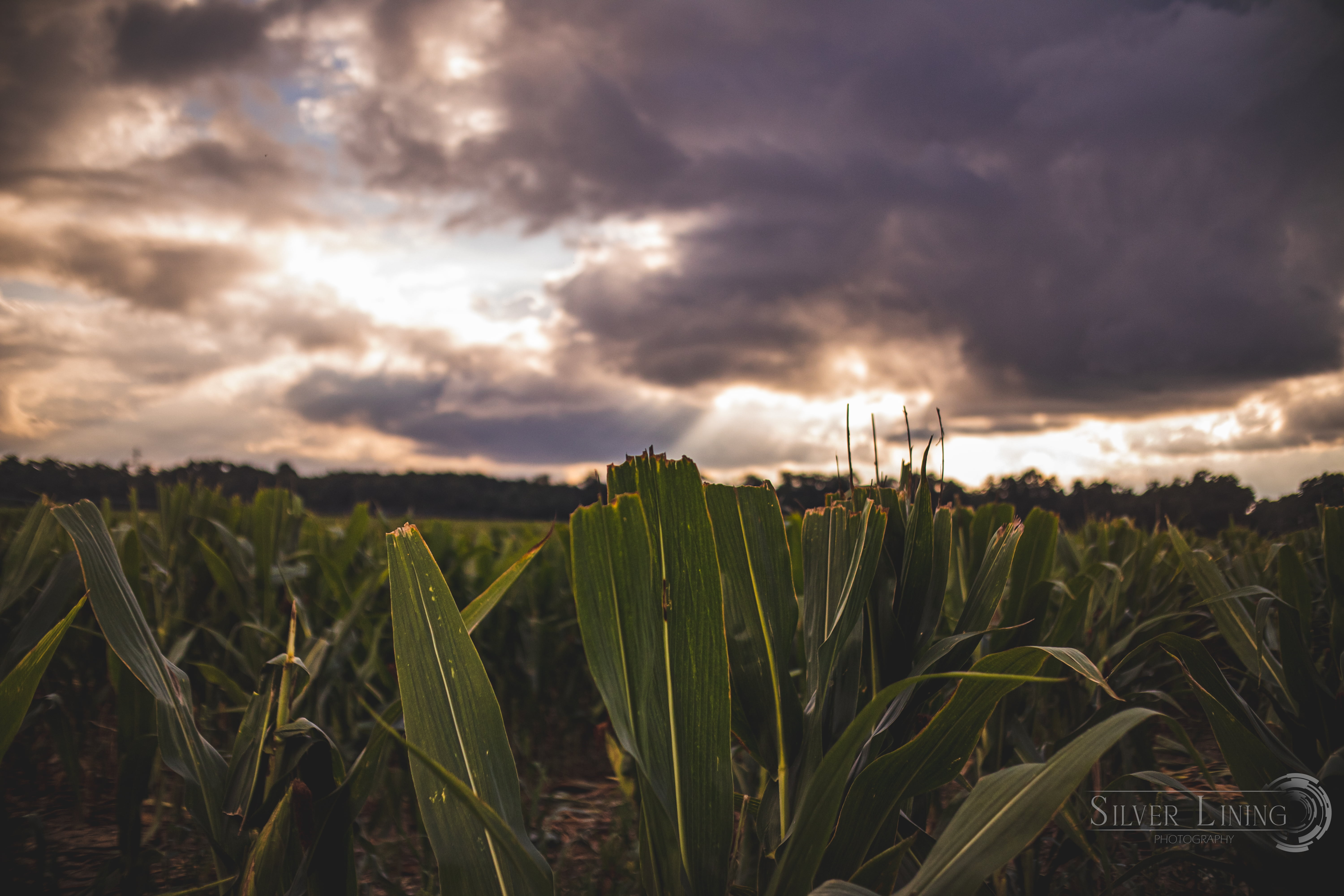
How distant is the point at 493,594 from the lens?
0.81m

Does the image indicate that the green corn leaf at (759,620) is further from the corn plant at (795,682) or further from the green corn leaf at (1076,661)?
the green corn leaf at (1076,661)

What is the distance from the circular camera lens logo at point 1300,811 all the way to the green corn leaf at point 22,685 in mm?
1559

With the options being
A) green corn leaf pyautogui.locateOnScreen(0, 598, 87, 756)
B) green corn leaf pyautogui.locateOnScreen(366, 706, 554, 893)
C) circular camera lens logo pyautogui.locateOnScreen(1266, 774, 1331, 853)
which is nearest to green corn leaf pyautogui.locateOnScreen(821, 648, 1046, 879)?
green corn leaf pyautogui.locateOnScreen(366, 706, 554, 893)

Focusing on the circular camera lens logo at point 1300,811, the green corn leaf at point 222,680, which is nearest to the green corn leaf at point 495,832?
the green corn leaf at point 222,680

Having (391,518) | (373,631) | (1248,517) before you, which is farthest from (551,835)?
(1248,517)

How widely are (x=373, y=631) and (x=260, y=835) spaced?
106 centimetres

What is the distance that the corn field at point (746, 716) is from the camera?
0.63m

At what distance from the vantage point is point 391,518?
15.6 ft

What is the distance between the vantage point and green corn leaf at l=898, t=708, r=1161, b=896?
1.77 ft

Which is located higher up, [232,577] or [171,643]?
[232,577]

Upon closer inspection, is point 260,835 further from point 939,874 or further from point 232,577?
point 232,577

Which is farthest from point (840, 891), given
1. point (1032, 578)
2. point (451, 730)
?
point (1032, 578)

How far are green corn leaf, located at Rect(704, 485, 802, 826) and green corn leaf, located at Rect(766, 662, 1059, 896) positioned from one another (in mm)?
108

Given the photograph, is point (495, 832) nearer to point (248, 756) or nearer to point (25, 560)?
point (248, 756)
